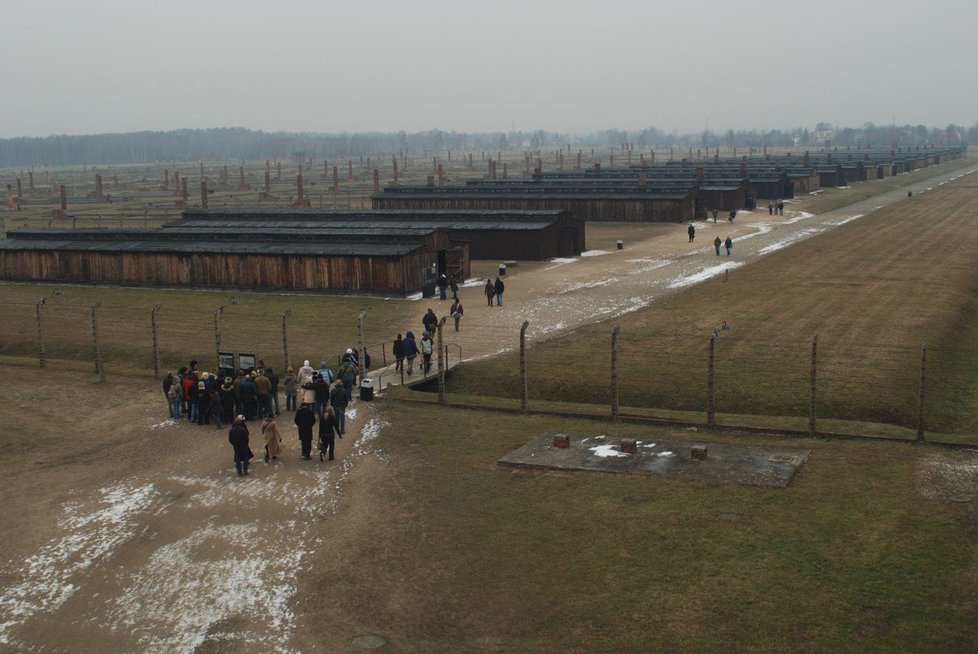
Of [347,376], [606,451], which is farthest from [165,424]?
[606,451]

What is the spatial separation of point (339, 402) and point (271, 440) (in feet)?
6.89

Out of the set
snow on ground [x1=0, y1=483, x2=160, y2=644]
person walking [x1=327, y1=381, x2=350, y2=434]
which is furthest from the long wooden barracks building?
snow on ground [x1=0, y1=483, x2=160, y2=644]

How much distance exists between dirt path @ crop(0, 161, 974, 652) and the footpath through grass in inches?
38.2

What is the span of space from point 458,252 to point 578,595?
4160cm

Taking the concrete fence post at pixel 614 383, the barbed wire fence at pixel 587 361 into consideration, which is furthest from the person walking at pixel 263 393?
the concrete fence post at pixel 614 383

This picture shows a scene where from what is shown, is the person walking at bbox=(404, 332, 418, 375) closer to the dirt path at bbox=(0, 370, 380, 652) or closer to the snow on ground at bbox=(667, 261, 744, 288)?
the dirt path at bbox=(0, 370, 380, 652)

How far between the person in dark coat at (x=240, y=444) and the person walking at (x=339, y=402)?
295 centimetres

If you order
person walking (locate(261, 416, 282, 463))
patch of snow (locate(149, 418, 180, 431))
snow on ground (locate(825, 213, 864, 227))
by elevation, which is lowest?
patch of snow (locate(149, 418, 180, 431))

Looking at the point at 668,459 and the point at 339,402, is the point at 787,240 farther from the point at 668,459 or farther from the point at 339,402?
the point at 339,402

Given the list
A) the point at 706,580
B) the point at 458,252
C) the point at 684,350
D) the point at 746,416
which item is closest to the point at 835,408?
the point at 746,416

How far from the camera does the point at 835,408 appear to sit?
2958 cm

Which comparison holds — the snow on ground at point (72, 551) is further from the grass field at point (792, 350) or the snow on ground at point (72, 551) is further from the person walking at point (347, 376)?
the grass field at point (792, 350)

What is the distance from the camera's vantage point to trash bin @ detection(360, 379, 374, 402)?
102 ft

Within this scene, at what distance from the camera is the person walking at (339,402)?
26672mm
